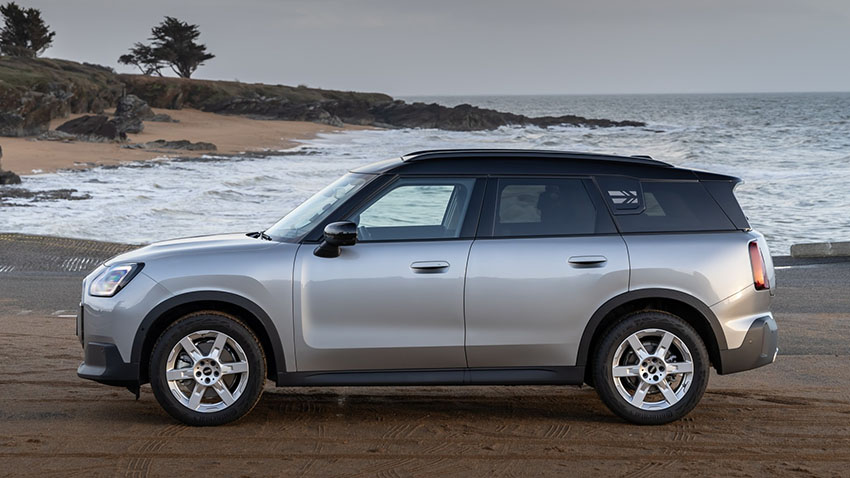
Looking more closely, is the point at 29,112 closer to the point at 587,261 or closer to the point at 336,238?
the point at 336,238

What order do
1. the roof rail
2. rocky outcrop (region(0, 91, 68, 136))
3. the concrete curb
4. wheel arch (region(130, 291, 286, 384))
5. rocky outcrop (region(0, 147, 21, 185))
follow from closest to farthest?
Answer: wheel arch (region(130, 291, 286, 384))
the roof rail
the concrete curb
rocky outcrop (region(0, 147, 21, 185))
rocky outcrop (region(0, 91, 68, 136))

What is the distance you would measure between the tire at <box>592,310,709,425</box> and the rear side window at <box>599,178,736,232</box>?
565 millimetres

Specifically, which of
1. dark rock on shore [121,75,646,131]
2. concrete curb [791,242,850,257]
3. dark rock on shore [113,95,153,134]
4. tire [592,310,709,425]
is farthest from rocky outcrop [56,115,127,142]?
tire [592,310,709,425]

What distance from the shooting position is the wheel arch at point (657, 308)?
20.4 ft

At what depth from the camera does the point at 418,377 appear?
241 inches

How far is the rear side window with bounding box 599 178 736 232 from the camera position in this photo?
6.40 metres

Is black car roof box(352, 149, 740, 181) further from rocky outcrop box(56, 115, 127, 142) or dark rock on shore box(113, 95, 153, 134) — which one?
dark rock on shore box(113, 95, 153, 134)

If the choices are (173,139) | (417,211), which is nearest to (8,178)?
(417,211)

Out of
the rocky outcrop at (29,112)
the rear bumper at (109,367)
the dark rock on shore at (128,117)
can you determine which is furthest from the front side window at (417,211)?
the dark rock on shore at (128,117)

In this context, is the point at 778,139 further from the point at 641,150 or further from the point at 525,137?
the point at 525,137

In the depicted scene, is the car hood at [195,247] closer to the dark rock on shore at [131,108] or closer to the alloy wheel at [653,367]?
the alloy wheel at [653,367]

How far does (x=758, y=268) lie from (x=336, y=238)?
102 inches

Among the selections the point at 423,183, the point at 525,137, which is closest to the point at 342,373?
the point at 423,183

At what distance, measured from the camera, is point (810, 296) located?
12.4 meters
